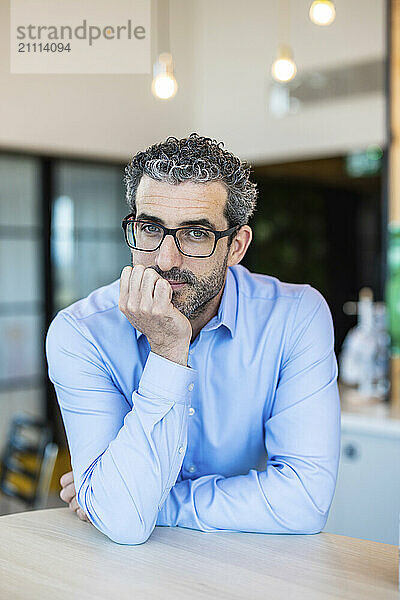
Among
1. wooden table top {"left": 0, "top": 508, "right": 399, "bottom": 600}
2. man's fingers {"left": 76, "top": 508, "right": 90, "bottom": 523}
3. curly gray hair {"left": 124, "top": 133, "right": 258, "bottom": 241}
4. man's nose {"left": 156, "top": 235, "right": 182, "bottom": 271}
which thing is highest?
curly gray hair {"left": 124, "top": 133, "right": 258, "bottom": 241}

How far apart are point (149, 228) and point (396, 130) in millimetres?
1975

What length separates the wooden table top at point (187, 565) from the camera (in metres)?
1.00

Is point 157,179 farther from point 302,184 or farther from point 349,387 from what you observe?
point 302,184

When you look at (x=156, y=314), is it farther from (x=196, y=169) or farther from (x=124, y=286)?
(x=196, y=169)

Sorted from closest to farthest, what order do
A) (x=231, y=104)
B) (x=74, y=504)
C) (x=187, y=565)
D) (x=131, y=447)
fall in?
(x=187, y=565) < (x=131, y=447) < (x=74, y=504) < (x=231, y=104)

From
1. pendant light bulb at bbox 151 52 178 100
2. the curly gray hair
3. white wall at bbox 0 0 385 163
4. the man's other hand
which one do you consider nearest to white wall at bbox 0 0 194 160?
white wall at bbox 0 0 385 163

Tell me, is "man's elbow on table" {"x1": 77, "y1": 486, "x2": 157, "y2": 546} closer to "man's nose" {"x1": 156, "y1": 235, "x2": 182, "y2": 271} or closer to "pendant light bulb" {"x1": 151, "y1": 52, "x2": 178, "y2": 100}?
"man's nose" {"x1": 156, "y1": 235, "x2": 182, "y2": 271}

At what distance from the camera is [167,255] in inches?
51.9

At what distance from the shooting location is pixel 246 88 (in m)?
4.25

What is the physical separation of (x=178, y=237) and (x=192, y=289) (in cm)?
9

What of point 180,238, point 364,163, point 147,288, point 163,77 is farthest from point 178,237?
point 364,163

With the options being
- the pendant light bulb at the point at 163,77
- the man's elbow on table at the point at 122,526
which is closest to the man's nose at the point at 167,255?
the man's elbow on table at the point at 122,526

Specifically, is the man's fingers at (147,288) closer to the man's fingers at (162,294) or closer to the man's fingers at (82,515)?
the man's fingers at (162,294)

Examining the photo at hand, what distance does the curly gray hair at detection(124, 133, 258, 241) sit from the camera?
136 cm
